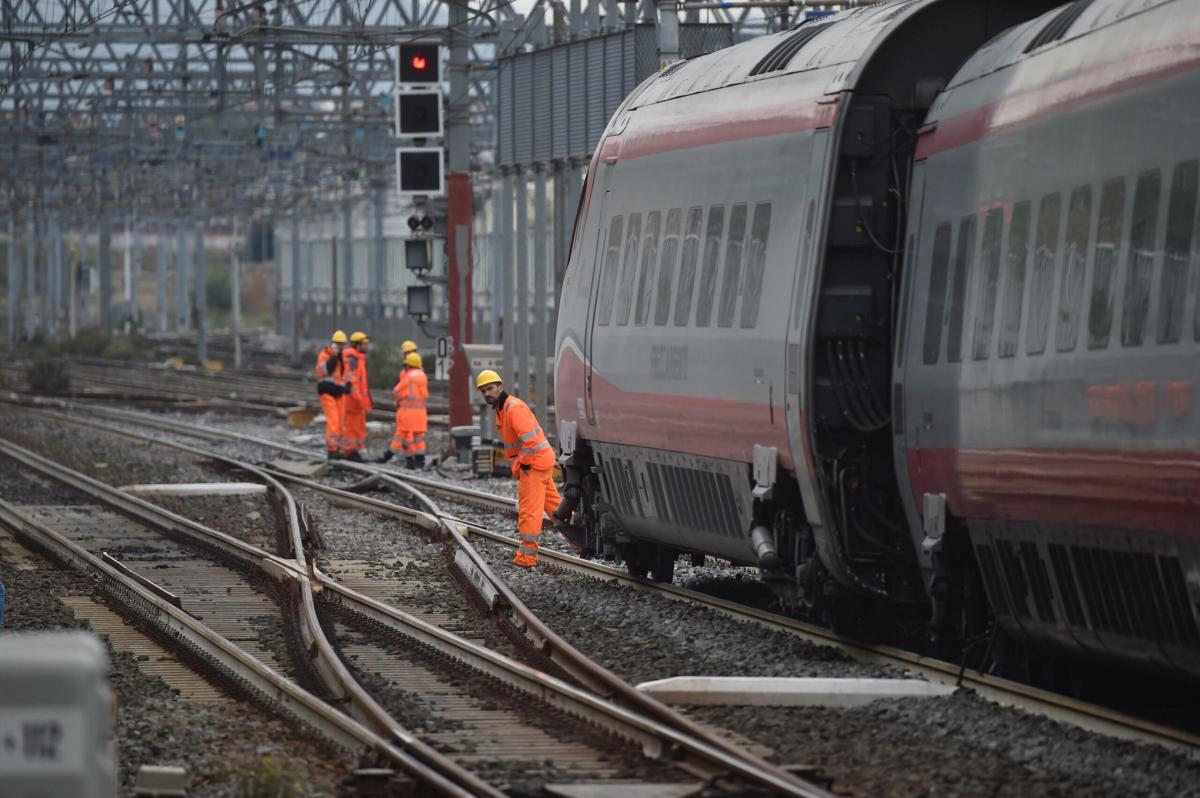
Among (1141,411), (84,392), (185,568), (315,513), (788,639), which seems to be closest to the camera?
(1141,411)

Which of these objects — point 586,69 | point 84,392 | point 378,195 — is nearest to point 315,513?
point 586,69

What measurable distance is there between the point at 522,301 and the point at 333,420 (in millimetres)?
3038

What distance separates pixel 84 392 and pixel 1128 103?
42081 mm

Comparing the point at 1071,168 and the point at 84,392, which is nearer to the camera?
the point at 1071,168

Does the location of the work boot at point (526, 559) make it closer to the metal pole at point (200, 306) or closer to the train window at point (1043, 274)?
the train window at point (1043, 274)

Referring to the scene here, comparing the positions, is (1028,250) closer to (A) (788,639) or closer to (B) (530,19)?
(A) (788,639)

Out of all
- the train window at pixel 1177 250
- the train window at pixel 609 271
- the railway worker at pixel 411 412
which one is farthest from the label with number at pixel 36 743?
the railway worker at pixel 411 412

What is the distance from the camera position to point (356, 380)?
27.9m

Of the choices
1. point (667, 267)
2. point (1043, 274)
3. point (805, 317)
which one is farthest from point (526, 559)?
point (1043, 274)

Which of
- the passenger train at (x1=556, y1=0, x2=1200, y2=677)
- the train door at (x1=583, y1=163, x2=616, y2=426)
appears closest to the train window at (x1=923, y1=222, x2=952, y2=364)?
the passenger train at (x1=556, y1=0, x2=1200, y2=677)

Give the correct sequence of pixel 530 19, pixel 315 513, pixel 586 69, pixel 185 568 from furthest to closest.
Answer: pixel 530 19 → pixel 586 69 → pixel 315 513 → pixel 185 568

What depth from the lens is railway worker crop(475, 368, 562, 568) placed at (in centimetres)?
1647

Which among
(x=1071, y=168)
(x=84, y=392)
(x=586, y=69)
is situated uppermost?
(x=586, y=69)

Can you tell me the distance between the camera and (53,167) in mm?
65562
